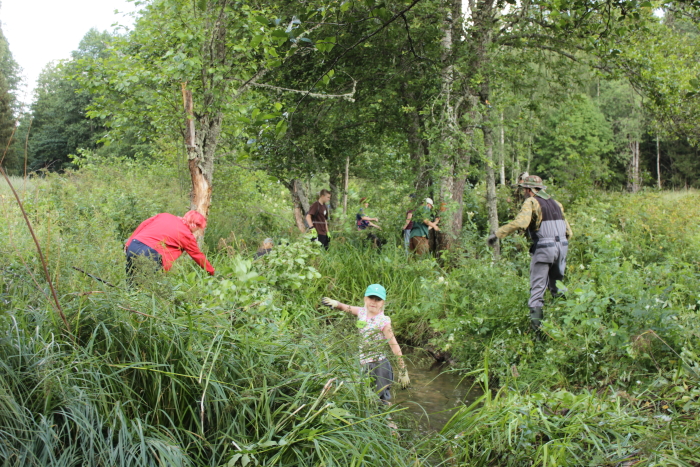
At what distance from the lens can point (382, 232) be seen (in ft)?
32.1

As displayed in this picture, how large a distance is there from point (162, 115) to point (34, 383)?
23.3 feet

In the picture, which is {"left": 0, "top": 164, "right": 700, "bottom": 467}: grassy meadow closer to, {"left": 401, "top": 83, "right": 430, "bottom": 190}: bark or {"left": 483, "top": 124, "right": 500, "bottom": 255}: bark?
{"left": 483, "top": 124, "right": 500, "bottom": 255}: bark

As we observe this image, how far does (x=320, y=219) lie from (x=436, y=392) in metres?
5.04

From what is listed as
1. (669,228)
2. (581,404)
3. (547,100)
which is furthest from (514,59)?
(581,404)

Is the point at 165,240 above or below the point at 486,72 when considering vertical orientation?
below

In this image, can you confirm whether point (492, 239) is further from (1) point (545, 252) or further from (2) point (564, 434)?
(2) point (564, 434)

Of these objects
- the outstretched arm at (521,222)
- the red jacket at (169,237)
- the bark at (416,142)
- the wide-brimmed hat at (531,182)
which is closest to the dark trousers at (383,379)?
the red jacket at (169,237)

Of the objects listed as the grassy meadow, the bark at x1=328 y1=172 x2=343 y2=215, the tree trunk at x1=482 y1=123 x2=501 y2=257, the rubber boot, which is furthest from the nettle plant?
the bark at x1=328 y1=172 x2=343 y2=215

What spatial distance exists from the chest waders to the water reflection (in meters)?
1.04

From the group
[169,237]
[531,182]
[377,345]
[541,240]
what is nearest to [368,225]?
[531,182]

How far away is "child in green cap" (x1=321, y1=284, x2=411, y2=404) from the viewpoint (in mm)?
3498

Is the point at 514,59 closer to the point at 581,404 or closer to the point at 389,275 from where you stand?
the point at 389,275

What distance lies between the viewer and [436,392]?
5832 mm

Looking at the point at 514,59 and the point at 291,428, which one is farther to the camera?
the point at 514,59
